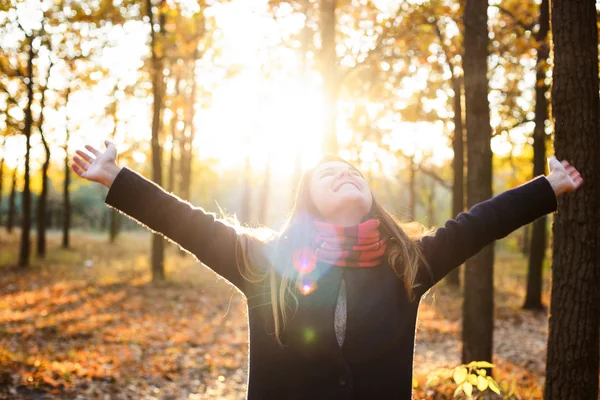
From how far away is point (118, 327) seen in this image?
10.0 metres

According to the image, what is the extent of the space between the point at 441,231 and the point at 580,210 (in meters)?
1.61

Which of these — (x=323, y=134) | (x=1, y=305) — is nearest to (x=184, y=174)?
(x=1, y=305)

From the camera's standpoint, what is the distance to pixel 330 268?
2.61m

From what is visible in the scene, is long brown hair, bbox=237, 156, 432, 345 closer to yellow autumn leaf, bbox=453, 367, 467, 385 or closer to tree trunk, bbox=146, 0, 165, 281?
yellow autumn leaf, bbox=453, 367, 467, 385

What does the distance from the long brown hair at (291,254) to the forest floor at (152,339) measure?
26 cm

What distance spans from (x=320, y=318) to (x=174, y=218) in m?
0.91

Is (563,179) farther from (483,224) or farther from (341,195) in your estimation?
(341,195)

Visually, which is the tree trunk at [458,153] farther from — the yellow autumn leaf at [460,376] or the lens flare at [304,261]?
the lens flare at [304,261]

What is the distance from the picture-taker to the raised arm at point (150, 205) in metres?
2.57

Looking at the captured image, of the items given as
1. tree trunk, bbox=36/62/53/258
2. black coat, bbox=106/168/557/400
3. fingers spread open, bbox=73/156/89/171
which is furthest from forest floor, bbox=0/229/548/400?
tree trunk, bbox=36/62/53/258

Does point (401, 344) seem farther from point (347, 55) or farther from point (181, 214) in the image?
point (347, 55)

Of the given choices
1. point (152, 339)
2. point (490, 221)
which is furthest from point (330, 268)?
point (152, 339)

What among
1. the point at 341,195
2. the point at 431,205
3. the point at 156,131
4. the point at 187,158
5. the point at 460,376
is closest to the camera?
the point at 341,195

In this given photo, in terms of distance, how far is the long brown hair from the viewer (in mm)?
2598
